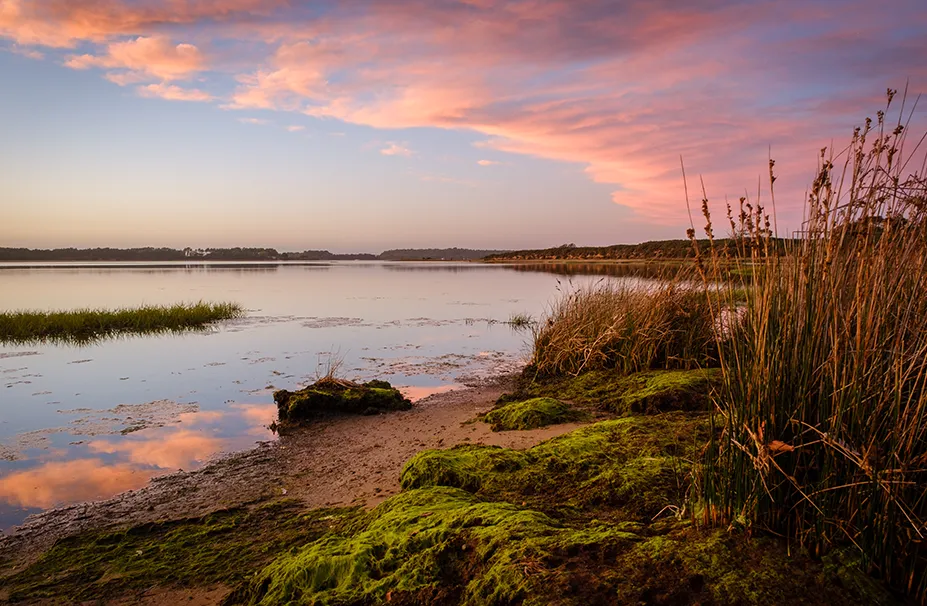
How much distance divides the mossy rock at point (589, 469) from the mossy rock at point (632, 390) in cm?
98

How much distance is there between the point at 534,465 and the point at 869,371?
2.89 m

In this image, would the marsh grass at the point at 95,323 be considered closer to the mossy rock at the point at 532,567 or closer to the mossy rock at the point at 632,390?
the mossy rock at the point at 632,390

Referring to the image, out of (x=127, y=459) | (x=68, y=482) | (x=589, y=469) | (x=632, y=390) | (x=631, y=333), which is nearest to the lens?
(x=589, y=469)

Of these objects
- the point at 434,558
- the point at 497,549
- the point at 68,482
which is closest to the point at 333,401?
the point at 68,482

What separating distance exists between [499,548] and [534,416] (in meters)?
4.50

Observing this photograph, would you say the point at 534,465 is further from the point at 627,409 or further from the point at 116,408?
the point at 116,408

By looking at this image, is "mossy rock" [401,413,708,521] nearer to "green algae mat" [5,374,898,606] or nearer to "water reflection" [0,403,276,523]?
"green algae mat" [5,374,898,606]

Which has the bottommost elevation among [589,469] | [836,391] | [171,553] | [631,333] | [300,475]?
[300,475]

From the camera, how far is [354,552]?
11.6 feet

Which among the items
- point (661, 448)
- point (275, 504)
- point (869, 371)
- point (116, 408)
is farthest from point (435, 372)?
point (869, 371)

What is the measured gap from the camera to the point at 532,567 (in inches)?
111

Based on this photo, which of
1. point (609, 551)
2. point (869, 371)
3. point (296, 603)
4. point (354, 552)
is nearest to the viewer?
point (869, 371)

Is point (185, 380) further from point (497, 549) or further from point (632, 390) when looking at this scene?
point (497, 549)

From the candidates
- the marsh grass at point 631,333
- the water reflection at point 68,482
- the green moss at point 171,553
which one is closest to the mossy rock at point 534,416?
the marsh grass at point 631,333
